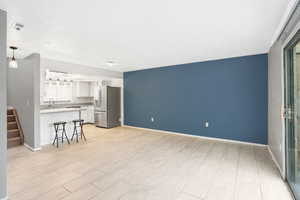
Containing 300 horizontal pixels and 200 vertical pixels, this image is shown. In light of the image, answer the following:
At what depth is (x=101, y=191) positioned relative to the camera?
2023 mm

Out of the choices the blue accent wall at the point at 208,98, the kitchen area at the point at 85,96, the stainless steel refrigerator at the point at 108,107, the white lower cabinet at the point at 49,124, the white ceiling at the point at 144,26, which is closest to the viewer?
the white ceiling at the point at 144,26

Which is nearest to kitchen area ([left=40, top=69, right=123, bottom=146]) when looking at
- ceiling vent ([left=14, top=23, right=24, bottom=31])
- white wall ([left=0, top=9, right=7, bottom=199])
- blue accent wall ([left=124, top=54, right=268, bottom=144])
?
blue accent wall ([left=124, top=54, right=268, bottom=144])

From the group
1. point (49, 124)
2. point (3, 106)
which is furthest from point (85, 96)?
point (3, 106)

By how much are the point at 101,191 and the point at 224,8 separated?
298cm

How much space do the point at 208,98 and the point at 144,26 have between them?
3169mm

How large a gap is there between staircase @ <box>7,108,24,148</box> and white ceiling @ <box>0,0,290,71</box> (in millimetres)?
2172

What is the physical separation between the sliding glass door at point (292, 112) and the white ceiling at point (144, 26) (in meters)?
0.57

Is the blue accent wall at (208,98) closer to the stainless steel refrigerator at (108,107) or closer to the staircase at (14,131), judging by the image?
the stainless steel refrigerator at (108,107)

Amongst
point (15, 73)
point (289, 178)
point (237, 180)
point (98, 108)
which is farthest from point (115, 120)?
point (289, 178)

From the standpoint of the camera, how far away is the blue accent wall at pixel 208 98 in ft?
12.7

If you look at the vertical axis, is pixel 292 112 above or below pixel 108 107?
above

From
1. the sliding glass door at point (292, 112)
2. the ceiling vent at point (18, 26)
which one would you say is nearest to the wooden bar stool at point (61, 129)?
the ceiling vent at point (18, 26)

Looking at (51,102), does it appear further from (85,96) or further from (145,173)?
(145,173)

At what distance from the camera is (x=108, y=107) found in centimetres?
→ 622
